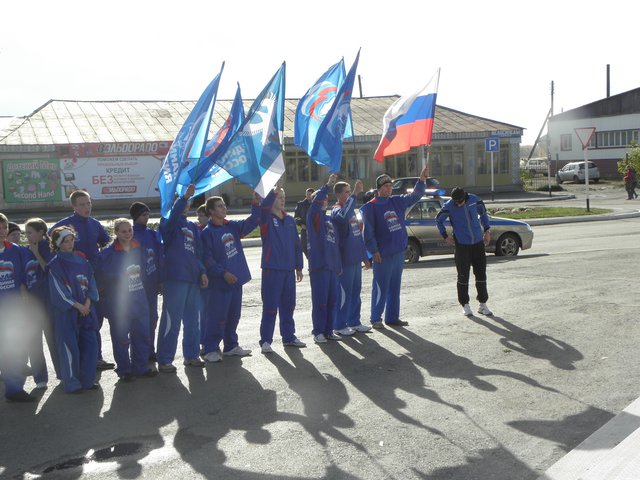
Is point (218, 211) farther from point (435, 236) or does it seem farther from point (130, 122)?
point (130, 122)

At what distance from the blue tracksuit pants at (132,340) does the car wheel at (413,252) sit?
1038 centimetres

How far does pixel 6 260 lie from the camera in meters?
7.73

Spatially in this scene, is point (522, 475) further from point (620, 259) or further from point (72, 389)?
point (620, 259)

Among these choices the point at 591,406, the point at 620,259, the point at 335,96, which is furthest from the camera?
the point at 620,259

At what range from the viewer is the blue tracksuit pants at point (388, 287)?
10.6 meters

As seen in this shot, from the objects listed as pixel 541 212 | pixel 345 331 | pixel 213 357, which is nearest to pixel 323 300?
pixel 345 331

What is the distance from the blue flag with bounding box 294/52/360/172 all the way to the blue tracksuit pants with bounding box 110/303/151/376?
299cm

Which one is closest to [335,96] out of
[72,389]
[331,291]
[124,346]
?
[331,291]

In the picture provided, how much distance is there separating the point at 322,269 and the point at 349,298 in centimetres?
69

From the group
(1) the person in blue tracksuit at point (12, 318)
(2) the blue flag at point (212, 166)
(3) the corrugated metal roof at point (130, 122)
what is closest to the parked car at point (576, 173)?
(3) the corrugated metal roof at point (130, 122)

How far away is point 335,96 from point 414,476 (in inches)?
253

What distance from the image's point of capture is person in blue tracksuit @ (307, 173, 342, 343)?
9812mm

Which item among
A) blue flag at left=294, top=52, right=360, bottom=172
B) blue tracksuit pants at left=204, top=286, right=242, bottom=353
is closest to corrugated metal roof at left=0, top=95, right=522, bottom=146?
blue flag at left=294, top=52, right=360, bottom=172

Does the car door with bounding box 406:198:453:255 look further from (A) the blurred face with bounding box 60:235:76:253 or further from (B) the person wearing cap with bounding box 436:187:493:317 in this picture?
(A) the blurred face with bounding box 60:235:76:253
